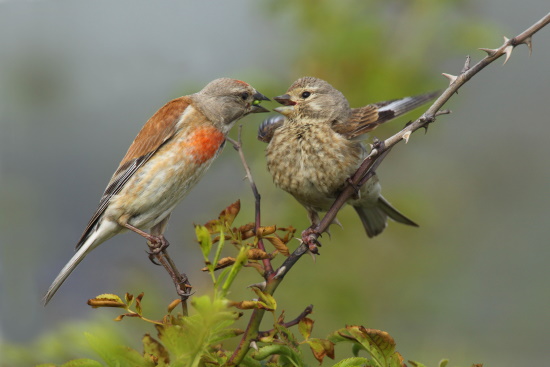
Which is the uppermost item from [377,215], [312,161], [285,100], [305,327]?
[285,100]

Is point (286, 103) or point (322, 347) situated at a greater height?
point (286, 103)

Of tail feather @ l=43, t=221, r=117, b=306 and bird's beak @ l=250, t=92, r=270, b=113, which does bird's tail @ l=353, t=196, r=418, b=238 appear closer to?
bird's beak @ l=250, t=92, r=270, b=113

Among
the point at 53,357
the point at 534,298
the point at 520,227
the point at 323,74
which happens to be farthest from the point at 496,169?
the point at 53,357

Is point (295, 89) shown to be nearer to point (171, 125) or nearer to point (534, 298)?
point (171, 125)

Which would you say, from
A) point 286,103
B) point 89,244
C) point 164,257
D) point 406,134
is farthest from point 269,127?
point 406,134

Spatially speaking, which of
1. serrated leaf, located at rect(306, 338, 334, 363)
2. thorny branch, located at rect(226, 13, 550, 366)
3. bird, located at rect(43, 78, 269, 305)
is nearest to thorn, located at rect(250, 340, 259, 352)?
thorny branch, located at rect(226, 13, 550, 366)

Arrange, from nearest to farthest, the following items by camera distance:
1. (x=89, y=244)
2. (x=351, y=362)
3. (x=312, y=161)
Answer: (x=351, y=362), (x=89, y=244), (x=312, y=161)

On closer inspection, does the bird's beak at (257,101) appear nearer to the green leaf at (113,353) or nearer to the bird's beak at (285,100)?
the bird's beak at (285,100)

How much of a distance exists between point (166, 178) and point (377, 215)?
1128 millimetres

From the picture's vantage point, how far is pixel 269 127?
362cm

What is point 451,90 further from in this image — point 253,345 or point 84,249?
point 84,249

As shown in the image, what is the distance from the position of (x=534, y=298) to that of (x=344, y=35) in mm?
3672

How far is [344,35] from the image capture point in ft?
12.4

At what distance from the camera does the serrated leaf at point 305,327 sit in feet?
5.16
